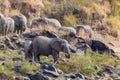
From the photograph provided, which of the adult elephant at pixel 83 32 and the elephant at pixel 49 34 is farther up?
the elephant at pixel 49 34

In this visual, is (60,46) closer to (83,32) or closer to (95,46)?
(95,46)

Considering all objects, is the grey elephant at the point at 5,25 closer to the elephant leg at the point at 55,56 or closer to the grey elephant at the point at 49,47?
the grey elephant at the point at 49,47

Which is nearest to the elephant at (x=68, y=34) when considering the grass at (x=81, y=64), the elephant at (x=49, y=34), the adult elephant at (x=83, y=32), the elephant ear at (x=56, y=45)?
the adult elephant at (x=83, y=32)

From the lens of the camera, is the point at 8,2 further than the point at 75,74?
Yes

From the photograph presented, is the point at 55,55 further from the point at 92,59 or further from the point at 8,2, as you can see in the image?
the point at 8,2

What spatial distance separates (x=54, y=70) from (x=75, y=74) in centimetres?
64

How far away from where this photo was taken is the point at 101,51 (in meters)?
20.5

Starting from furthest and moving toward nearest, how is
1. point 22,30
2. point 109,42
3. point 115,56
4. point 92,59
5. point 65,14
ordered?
point 65,14
point 109,42
point 22,30
point 115,56
point 92,59

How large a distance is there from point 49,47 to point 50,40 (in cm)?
25

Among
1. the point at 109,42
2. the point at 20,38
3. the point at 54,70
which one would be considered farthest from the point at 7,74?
the point at 109,42

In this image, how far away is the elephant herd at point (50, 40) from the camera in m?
16.2

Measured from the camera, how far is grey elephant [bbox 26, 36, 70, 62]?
16.0 m

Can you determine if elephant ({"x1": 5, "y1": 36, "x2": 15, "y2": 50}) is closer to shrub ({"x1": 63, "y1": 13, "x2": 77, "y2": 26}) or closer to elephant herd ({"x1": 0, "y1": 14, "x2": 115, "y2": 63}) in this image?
elephant herd ({"x1": 0, "y1": 14, "x2": 115, "y2": 63})

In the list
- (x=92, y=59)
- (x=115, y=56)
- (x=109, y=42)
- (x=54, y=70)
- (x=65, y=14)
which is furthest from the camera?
(x=65, y=14)
